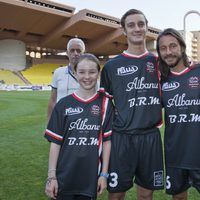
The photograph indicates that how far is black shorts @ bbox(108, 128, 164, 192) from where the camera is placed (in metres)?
2.87

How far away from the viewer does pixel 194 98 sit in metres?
2.79

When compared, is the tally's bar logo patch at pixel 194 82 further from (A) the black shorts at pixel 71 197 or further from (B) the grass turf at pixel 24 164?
(B) the grass turf at pixel 24 164

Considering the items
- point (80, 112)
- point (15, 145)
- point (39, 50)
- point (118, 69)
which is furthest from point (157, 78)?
point (39, 50)

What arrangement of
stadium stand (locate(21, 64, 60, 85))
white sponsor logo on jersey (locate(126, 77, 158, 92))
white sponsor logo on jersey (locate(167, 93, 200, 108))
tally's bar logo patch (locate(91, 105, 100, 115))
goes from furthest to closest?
stadium stand (locate(21, 64, 60, 85)), white sponsor logo on jersey (locate(126, 77, 158, 92)), white sponsor logo on jersey (locate(167, 93, 200, 108)), tally's bar logo patch (locate(91, 105, 100, 115))

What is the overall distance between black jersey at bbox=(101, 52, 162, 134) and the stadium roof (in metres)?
28.4

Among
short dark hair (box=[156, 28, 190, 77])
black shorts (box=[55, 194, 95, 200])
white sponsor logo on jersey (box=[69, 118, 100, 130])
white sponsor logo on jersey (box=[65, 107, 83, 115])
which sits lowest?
black shorts (box=[55, 194, 95, 200])

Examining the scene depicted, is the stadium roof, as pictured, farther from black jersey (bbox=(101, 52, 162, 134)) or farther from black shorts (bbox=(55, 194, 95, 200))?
black shorts (bbox=(55, 194, 95, 200))

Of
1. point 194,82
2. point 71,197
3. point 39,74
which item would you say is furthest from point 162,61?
point 39,74

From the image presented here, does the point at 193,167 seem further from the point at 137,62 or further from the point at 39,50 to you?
the point at 39,50

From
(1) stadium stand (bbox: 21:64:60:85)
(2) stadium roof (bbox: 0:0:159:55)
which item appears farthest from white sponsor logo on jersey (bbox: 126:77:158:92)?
(1) stadium stand (bbox: 21:64:60:85)

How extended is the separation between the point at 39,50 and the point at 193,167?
183 feet

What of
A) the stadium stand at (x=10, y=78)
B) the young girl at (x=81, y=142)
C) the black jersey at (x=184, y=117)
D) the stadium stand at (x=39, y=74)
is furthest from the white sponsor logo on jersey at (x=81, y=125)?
the stadium stand at (x=39, y=74)

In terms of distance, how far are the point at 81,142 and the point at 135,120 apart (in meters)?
0.60

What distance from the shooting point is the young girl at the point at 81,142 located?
258 cm
